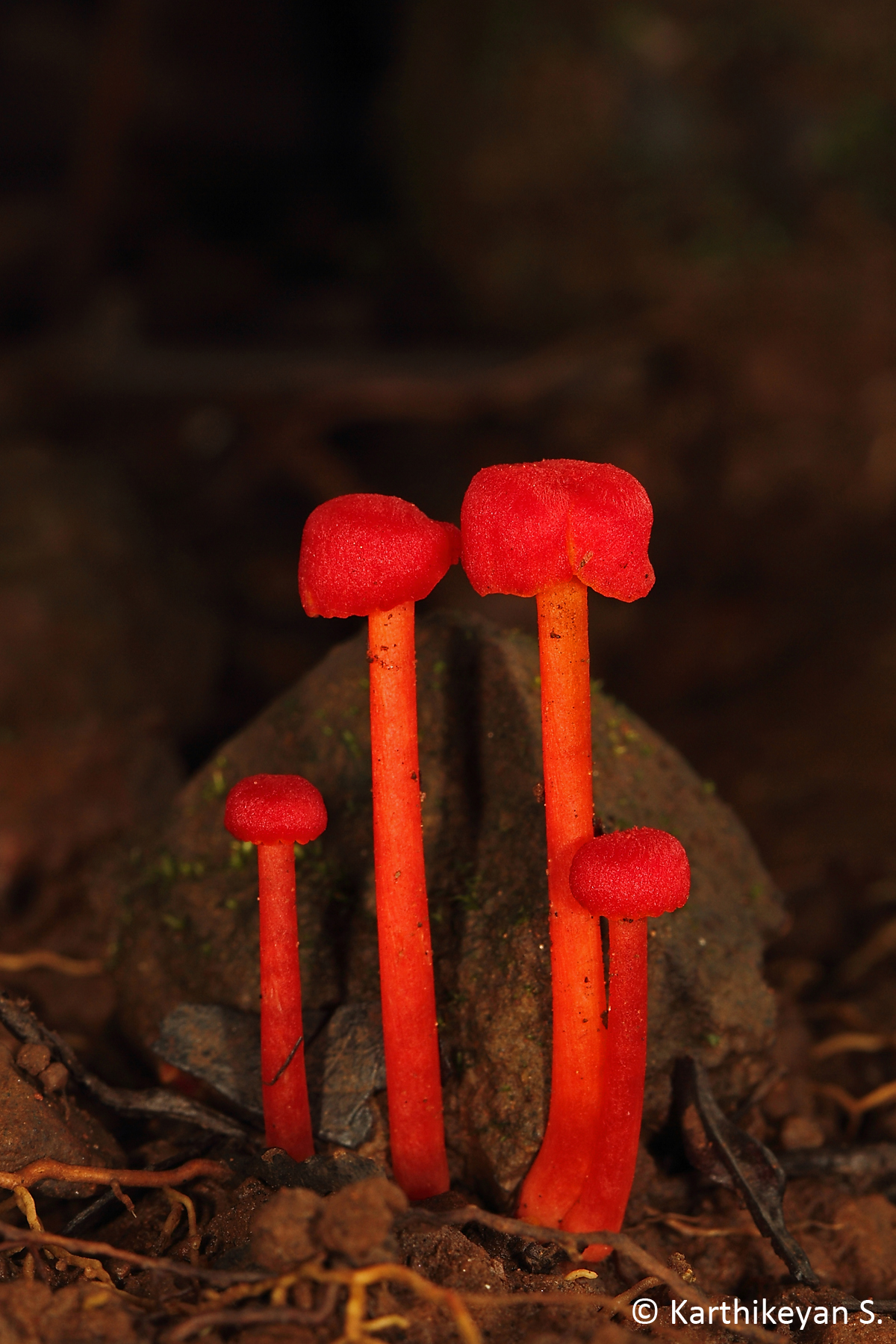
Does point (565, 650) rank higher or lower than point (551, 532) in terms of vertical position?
lower

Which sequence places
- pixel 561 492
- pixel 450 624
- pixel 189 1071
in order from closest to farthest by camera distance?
1. pixel 561 492
2. pixel 189 1071
3. pixel 450 624

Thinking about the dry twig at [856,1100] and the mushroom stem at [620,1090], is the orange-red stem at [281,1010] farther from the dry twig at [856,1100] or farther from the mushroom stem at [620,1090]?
the dry twig at [856,1100]

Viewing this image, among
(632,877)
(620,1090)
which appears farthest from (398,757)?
(620,1090)

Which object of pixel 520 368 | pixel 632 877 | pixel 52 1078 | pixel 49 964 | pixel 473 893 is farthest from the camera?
pixel 520 368

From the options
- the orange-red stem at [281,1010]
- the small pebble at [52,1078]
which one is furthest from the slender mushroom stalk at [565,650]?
the small pebble at [52,1078]

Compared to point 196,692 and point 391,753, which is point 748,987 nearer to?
Result: point 391,753

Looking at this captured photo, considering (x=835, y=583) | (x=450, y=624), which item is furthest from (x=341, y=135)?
(x=450, y=624)

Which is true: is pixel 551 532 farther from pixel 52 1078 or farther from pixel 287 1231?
pixel 52 1078
